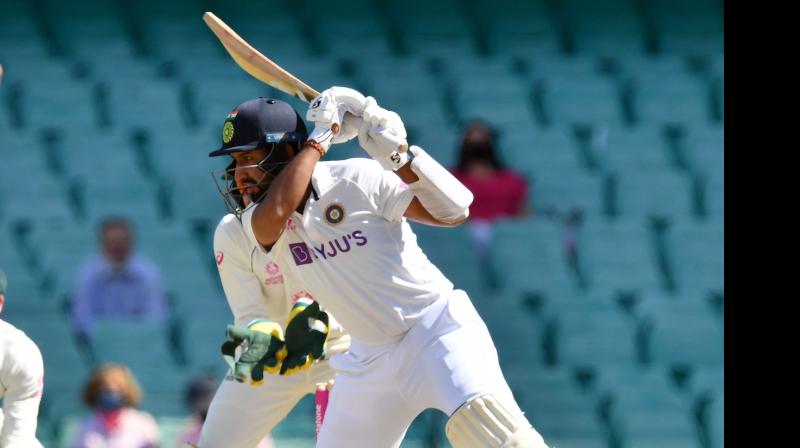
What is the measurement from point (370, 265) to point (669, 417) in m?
3.66

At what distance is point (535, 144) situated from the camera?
354 inches

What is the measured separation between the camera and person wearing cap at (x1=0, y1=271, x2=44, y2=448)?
15.1 feet

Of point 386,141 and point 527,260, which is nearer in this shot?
Result: point 386,141

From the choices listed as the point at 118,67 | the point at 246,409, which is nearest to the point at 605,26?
the point at 118,67

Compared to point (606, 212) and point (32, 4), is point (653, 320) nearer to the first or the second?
point (606, 212)

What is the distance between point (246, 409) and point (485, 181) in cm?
384

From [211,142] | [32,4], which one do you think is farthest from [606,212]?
[32,4]

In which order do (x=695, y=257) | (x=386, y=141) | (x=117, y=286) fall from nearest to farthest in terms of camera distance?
(x=386, y=141) < (x=117, y=286) < (x=695, y=257)

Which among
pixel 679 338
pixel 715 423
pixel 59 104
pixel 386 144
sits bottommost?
pixel 715 423

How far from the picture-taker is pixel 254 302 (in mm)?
4504

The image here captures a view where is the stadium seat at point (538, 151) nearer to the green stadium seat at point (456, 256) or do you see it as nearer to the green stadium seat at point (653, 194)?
the green stadium seat at point (653, 194)

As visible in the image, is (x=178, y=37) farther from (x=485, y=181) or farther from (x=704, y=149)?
(x=704, y=149)

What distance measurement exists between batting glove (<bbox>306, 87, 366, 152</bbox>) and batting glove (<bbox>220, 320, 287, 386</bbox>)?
57 cm

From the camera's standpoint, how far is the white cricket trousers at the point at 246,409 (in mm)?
4664
